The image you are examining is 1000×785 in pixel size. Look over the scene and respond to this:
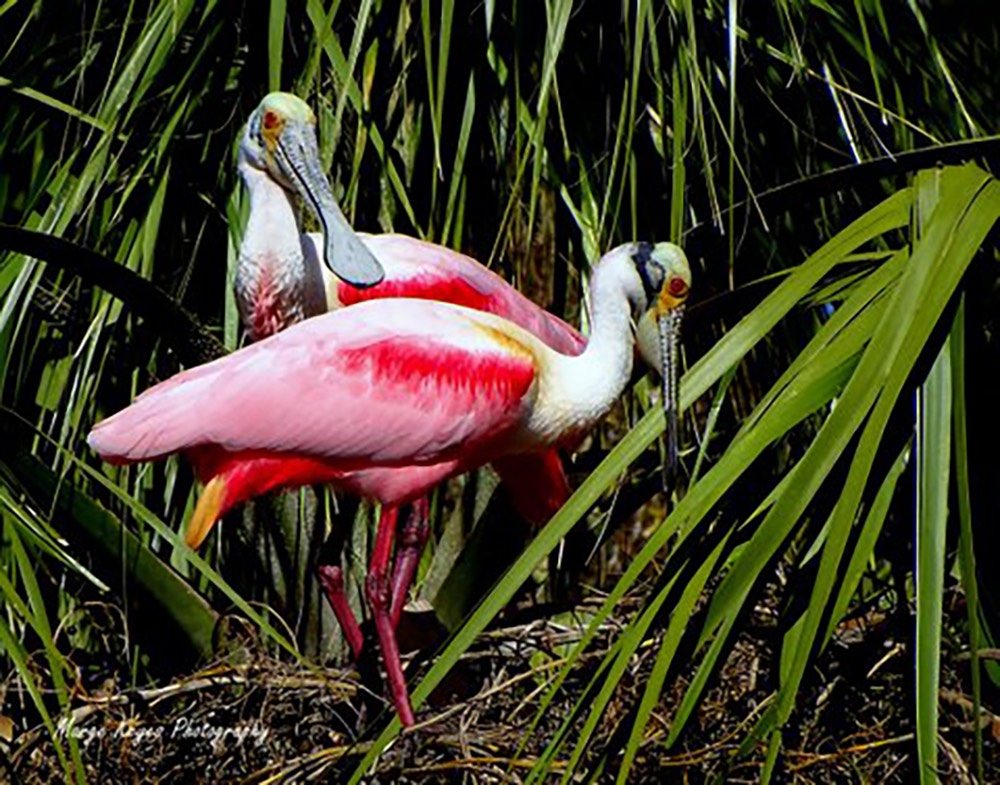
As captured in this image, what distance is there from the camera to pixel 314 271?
4129 mm

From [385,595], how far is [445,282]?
0.58m

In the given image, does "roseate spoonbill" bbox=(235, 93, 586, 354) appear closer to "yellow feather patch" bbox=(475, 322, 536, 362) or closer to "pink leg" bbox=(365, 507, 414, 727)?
"yellow feather patch" bbox=(475, 322, 536, 362)

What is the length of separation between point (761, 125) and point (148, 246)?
1149mm

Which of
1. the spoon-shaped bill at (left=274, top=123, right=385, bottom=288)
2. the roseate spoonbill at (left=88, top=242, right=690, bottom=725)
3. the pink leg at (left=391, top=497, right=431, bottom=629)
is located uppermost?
the spoon-shaped bill at (left=274, top=123, right=385, bottom=288)

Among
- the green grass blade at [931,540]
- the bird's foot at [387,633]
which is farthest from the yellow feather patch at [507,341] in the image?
the green grass blade at [931,540]

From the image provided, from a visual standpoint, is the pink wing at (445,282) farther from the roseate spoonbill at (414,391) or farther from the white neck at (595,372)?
the white neck at (595,372)

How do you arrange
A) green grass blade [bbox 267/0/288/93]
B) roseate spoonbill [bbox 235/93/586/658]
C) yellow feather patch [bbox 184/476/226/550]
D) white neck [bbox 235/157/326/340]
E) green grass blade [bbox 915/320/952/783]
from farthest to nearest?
1. white neck [bbox 235/157/326/340]
2. roseate spoonbill [bbox 235/93/586/658]
3. yellow feather patch [bbox 184/476/226/550]
4. green grass blade [bbox 267/0/288/93]
5. green grass blade [bbox 915/320/952/783]

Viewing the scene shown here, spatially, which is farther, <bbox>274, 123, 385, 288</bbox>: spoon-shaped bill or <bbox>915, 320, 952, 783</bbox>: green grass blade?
<bbox>274, 123, 385, 288</bbox>: spoon-shaped bill

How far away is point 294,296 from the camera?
13.2 feet

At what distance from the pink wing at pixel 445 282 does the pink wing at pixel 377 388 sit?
16 centimetres

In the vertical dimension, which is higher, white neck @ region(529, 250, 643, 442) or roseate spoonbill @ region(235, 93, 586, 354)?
roseate spoonbill @ region(235, 93, 586, 354)

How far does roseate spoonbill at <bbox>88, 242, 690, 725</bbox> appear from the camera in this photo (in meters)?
3.64

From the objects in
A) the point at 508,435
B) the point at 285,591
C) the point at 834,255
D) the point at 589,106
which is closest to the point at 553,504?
the point at 508,435

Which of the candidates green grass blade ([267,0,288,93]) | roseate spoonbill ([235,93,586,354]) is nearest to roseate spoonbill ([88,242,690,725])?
roseate spoonbill ([235,93,586,354])
